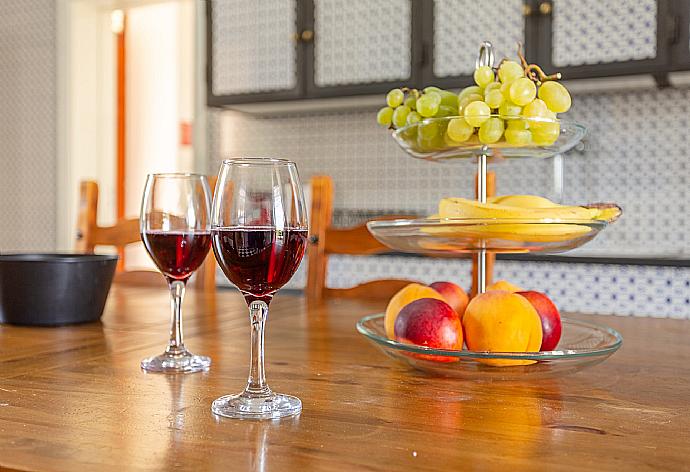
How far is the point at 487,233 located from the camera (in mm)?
779

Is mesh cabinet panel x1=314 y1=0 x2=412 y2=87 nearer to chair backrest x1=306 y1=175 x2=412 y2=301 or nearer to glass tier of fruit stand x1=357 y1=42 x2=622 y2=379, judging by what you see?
chair backrest x1=306 y1=175 x2=412 y2=301

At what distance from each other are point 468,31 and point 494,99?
2.04 metres

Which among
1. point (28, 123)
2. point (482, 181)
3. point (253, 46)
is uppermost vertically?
point (253, 46)

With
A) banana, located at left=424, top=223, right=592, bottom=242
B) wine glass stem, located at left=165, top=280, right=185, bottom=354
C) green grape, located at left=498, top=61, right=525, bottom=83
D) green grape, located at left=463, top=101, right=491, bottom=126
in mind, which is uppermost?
green grape, located at left=498, top=61, right=525, bottom=83

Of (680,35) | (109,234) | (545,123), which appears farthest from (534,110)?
(680,35)

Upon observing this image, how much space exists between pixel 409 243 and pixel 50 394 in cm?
41

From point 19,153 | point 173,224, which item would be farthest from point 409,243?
point 19,153

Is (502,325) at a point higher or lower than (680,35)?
lower

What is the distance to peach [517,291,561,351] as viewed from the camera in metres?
0.76

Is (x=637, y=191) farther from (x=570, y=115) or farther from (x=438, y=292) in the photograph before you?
(x=438, y=292)

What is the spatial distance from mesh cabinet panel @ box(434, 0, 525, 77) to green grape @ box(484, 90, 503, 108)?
195cm

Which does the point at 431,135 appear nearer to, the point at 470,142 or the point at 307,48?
the point at 470,142

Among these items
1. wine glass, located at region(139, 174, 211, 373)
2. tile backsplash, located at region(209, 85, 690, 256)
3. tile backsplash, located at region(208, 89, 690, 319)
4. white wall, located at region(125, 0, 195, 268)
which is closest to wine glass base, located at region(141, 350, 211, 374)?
wine glass, located at region(139, 174, 211, 373)

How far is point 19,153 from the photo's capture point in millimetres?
4215
